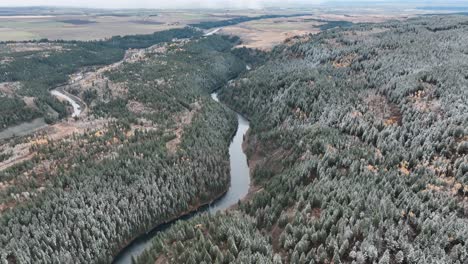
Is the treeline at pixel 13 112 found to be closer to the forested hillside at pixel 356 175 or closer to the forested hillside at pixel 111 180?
the forested hillside at pixel 111 180

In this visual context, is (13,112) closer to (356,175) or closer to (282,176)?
(282,176)

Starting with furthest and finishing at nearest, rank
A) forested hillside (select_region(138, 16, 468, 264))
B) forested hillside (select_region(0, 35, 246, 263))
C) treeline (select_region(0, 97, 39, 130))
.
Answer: treeline (select_region(0, 97, 39, 130))
forested hillside (select_region(0, 35, 246, 263))
forested hillside (select_region(138, 16, 468, 264))

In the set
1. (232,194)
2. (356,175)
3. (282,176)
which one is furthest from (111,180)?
(356,175)

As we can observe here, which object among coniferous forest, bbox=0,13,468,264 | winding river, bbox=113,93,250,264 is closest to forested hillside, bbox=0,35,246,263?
coniferous forest, bbox=0,13,468,264

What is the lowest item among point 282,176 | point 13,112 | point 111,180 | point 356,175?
point 13,112

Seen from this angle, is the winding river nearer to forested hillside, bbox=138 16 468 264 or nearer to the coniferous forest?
the coniferous forest

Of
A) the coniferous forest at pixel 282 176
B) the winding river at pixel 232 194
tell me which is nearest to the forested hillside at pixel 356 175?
the coniferous forest at pixel 282 176

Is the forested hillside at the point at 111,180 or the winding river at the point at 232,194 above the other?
the forested hillside at the point at 111,180
